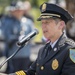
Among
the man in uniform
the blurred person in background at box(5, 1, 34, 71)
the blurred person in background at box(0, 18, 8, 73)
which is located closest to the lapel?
the man in uniform

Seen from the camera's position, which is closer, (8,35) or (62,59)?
(62,59)

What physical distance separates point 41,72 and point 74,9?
14.1 feet

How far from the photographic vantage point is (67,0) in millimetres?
10578

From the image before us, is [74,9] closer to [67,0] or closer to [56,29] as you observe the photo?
[67,0]

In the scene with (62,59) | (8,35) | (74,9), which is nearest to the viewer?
(62,59)

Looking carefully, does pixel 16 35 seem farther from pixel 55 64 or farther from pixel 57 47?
pixel 55 64

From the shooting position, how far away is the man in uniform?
20.3ft

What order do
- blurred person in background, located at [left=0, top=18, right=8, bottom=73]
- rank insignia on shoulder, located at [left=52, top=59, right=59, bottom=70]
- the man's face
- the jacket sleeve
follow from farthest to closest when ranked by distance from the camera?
blurred person in background, located at [left=0, top=18, right=8, bottom=73], the man's face, rank insignia on shoulder, located at [left=52, top=59, right=59, bottom=70], the jacket sleeve

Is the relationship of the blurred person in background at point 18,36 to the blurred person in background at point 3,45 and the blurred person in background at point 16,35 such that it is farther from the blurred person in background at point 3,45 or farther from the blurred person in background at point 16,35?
the blurred person in background at point 3,45

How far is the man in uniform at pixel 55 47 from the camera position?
618cm

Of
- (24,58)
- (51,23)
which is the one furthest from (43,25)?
(24,58)

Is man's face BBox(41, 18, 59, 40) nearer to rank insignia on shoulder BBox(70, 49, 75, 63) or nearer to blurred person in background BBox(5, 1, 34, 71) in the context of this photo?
rank insignia on shoulder BBox(70, 49, 75, 63)

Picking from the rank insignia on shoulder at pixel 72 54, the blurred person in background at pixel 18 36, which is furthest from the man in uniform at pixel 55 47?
the blurred person in background at pixel 18 36

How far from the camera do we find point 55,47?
6.41 m
